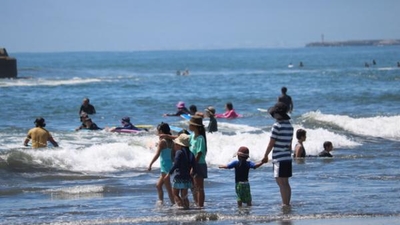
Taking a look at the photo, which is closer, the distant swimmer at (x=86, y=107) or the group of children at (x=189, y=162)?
the group of children at (x=189, y=162)

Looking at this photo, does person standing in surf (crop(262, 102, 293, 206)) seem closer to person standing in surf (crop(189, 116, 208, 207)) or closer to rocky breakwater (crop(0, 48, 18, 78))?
person standing in surf (crop(189, 116, 208, 207))

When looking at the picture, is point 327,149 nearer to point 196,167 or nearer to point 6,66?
point 196,167

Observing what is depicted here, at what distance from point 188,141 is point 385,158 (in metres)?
8.47

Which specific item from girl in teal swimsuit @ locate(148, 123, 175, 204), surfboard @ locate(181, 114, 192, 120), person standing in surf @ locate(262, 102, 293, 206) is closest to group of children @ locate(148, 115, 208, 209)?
girl in teal swimsuit @ locate(148, 123, 175, 204)

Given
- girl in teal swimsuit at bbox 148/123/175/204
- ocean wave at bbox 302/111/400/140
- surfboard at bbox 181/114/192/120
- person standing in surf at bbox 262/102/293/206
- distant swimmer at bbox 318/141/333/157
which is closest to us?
person standing in surf at bbox 262/102/293/206

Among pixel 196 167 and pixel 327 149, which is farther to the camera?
pixel 327 149

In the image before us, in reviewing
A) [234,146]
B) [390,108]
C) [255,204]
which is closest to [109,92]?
[390,108]

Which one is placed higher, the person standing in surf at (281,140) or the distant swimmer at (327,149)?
the person standing in surf at (281,140)

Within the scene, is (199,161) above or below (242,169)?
above

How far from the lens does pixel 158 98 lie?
138 ft

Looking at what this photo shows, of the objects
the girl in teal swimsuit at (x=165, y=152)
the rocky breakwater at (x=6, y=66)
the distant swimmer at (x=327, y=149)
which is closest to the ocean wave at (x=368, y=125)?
the distant swimmer at (x=327, y=149)

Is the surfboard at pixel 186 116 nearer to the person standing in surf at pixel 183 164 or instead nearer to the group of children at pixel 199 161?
the group of children at pixel 199 161

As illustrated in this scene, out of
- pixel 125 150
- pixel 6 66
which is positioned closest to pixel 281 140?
pixel 125 150

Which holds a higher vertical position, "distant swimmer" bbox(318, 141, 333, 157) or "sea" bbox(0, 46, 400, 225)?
"distant swimmer" bbox(318, 141, 333, 157)
